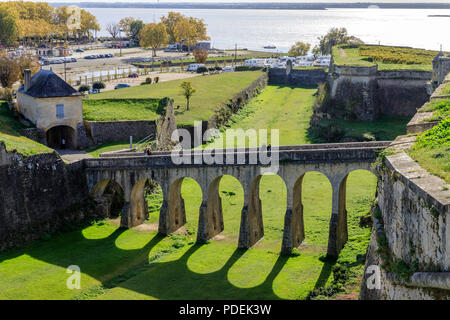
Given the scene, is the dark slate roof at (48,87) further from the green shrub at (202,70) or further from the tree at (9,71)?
the green shrub at (202,70)

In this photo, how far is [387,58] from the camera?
3132 inches

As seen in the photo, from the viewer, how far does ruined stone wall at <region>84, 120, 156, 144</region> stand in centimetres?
5528

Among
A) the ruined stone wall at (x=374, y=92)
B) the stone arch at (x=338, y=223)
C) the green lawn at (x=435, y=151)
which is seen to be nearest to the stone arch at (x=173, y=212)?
the stone arch at (x=338, y=223)

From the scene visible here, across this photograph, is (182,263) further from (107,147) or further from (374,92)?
(374,92)

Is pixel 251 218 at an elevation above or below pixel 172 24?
below

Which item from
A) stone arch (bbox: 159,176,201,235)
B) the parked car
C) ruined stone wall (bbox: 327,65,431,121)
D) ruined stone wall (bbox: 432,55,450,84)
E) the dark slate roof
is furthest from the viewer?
the parked car

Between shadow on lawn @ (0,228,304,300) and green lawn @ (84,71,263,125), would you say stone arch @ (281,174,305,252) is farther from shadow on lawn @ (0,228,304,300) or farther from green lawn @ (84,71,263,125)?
green lawn @ (84,71,263,125)

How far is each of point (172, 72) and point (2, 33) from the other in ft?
99.6

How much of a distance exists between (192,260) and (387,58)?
156ft

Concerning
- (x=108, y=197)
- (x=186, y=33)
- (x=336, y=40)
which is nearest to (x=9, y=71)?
(x=108, y=197)

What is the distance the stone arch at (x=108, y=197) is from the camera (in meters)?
46.0

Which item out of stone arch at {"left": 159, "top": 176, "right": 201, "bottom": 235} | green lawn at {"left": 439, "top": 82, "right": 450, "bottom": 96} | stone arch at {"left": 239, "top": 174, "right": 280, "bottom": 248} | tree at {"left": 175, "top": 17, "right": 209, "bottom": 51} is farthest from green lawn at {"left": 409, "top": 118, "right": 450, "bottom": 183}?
tree at {"left": 175, "top": 17, "right": 209, "bottom": 51}

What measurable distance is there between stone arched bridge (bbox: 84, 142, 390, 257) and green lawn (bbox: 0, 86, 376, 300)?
33.0 inches

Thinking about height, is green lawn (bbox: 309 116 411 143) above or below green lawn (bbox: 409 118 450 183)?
below
